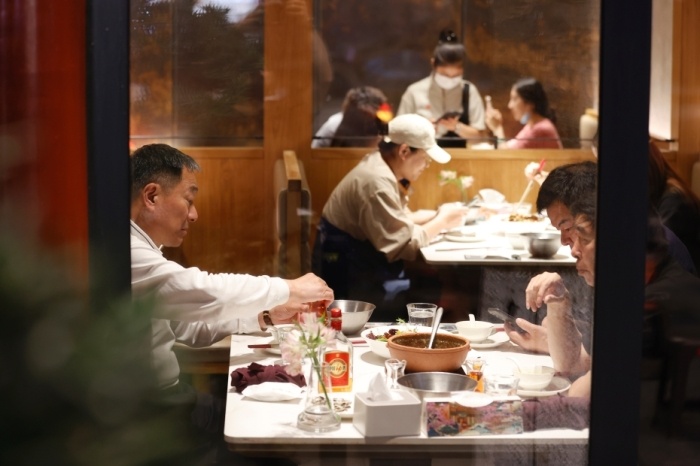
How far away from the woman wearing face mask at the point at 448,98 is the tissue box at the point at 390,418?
322 centimetres

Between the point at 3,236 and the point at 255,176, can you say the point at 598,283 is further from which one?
→ the point at 255,176

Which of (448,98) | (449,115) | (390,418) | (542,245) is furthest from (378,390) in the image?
(448,98)

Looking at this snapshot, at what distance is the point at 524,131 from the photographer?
489 centimetres

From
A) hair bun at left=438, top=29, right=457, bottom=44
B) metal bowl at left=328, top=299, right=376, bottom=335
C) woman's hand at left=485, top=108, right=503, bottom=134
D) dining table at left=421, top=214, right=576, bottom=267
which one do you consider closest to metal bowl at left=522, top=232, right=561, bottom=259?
dining table at left=421, top=214, right=576, bottom=267

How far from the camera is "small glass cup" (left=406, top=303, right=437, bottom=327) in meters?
2.89

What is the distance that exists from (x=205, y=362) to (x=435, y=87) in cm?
342

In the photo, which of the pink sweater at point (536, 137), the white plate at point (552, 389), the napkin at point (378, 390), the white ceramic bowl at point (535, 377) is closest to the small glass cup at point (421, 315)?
the white ceramic bowl at point (535, 377)

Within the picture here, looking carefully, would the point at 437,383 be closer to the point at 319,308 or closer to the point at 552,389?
the point at 552,389

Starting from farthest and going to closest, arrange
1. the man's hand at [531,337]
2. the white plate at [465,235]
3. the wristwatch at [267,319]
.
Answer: the white plate at [465,235]
the wristwatch at [267,319]
the man's hand at [531,337]

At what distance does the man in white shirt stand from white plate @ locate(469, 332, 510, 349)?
0.44 metres

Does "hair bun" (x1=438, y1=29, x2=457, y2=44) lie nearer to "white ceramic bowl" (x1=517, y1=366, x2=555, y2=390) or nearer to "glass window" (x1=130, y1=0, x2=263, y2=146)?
"glass window" (x1=130, y1=0, x2=263, y2=146)

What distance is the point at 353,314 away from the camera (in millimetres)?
2887

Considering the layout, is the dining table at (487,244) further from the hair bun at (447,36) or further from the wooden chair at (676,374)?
the hair bun at (447,36)

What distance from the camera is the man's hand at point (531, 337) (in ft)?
8.52
